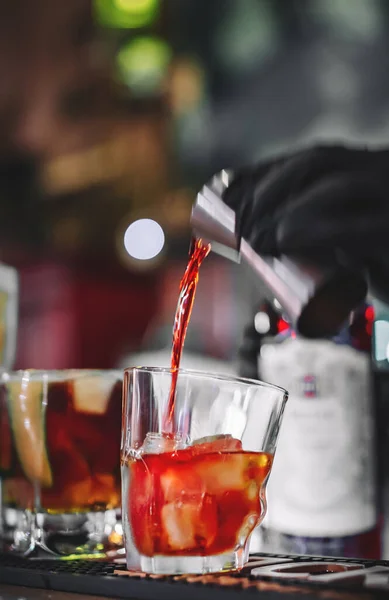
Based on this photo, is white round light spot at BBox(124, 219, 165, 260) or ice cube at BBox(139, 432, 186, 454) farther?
white round light spot at BBox(124, 219, 165, 260)

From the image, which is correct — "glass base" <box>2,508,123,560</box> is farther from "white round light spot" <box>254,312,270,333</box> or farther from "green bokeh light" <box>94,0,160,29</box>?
"green bokeh light" <box>94,0,160,29</box>

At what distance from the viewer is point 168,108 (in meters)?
2.00

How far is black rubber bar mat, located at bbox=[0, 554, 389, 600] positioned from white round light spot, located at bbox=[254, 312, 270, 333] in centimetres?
34

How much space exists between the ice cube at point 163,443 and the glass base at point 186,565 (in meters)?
0.07

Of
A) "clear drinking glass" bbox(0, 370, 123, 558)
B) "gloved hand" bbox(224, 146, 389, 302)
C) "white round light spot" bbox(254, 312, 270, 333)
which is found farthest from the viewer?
"white round light spot" bbox(254, 312, 270, 333)

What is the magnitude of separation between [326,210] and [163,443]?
20 centimetres

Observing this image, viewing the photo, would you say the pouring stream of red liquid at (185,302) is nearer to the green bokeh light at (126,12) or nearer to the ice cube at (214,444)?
the ice cube at (214,444)

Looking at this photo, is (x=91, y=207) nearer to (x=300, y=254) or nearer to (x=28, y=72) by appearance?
(x=28, y=72)

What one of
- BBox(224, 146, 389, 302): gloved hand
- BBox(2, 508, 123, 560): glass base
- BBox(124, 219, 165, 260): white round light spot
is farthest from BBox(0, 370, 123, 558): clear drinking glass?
BBox(124, 219, 165, 260): white round light spot

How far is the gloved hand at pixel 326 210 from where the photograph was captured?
0.57 m

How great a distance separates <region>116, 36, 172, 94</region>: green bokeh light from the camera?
1.92m

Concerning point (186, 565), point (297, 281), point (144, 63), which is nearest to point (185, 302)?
point (297, 281)

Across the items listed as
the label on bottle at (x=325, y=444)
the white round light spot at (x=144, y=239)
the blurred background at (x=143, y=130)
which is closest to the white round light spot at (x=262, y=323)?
the label on bottle at (x=325, y=444)

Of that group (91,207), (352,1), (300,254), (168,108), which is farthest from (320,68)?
(300,254)
